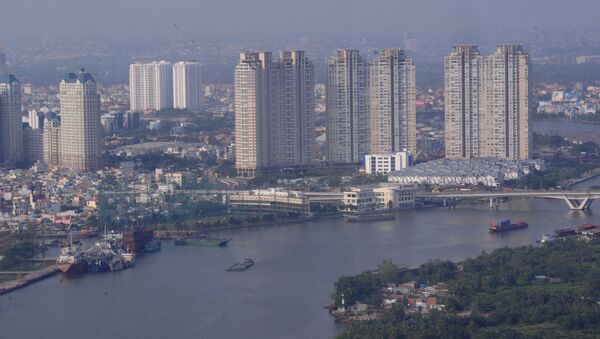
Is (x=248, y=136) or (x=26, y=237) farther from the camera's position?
(x=248, y=136)

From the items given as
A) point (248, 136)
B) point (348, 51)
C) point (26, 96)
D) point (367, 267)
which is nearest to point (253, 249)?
point (367, 267)

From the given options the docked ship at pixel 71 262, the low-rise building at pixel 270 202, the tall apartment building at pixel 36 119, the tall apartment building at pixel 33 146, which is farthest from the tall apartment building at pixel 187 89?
the docked ship at pixel 71 262

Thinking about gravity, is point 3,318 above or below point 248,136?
below

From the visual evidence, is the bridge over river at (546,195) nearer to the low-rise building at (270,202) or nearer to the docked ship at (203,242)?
the low-rise building at (270,202)

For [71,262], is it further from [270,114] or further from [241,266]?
[270,114]

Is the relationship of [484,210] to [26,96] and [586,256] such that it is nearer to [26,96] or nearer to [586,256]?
[586,256]

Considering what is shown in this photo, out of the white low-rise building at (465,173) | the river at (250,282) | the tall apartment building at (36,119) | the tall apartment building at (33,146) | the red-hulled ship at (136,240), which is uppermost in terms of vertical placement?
the tall apartment building at (36,119)

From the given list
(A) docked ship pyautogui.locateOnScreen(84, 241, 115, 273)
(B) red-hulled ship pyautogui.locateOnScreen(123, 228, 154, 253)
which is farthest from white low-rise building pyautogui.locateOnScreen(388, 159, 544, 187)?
(A) docked ship pyautogui.locateOnScreen(84, 241, 115, 273)
